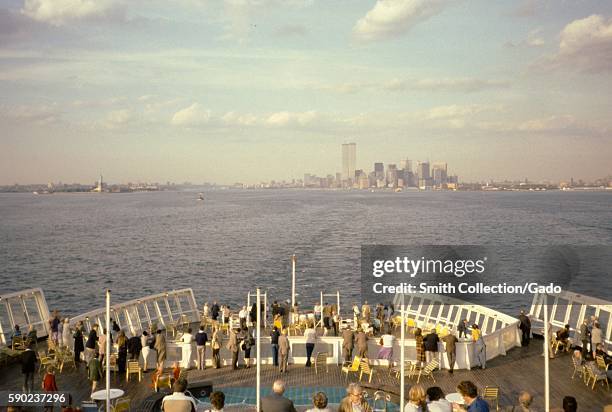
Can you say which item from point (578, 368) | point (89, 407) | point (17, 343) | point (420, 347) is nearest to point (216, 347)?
point (89, 407)

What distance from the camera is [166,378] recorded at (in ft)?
46.7

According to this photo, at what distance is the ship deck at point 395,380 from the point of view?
14.5 metres

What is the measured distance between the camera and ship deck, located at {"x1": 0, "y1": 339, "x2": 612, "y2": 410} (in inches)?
572

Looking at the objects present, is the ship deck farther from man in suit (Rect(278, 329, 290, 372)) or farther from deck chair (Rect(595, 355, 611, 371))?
deck chair (Rect(595, 355, 611, 371))

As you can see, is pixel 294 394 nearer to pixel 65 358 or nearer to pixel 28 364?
pixel 28 364

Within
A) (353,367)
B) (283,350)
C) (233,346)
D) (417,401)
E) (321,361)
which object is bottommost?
(321,361)

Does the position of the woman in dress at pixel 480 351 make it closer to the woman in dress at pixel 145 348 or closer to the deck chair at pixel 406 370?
the deck chair at pixel 406 370

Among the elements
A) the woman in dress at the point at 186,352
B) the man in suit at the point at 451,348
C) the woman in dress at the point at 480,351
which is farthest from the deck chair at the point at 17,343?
the woman in dress at the point at 480,351

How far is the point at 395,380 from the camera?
15.8m

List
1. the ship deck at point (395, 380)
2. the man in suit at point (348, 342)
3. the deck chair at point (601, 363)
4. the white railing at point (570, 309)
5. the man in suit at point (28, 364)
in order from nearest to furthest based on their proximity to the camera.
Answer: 1. the man in suit at point (28, 364)
2. the ship deck at point (395, 380)
3. the deck chair at point (601, 363)
4. the man in suit at point (348, 342)
5. the white railing at point (570, 309)

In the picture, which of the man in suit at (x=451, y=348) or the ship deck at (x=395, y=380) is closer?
the ship deck at (x=395, y=380)

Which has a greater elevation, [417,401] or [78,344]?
[417,401]

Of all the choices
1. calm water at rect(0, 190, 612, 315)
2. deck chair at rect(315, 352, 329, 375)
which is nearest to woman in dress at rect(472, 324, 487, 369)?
deck chair at rect(315, 352, 329, 375)

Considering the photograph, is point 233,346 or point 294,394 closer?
point 294,394
